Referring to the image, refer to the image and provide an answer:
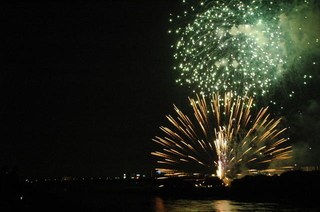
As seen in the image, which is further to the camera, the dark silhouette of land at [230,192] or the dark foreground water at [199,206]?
the dark foreground water at [199,206]

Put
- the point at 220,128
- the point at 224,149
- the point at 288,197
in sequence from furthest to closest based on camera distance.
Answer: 1. the point at 224,149
2. the point at 220,128
3. the point at 288,197

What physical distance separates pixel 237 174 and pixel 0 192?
2382 centimetres

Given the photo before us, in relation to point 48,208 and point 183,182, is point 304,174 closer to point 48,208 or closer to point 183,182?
point 183,182

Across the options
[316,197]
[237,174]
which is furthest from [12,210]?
[237,174]

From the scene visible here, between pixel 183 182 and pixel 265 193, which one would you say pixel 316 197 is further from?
pixel 183 182

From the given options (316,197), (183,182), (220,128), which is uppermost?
(220,128)

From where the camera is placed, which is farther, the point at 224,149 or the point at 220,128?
the point at 224,149

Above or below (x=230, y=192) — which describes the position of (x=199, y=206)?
below

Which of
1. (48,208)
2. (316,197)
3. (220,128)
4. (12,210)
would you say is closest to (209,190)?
(220,128)

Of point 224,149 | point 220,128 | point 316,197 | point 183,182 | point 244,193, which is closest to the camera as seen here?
point 316,197

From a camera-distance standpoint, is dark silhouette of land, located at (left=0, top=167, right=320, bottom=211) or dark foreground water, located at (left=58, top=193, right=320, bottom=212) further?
dark foreground water, located at (left=58, top=193, right=320, bottom=212)

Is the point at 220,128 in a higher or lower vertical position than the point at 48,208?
higher

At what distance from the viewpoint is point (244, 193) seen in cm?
2666

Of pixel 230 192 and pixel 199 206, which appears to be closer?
pixel 199 206
